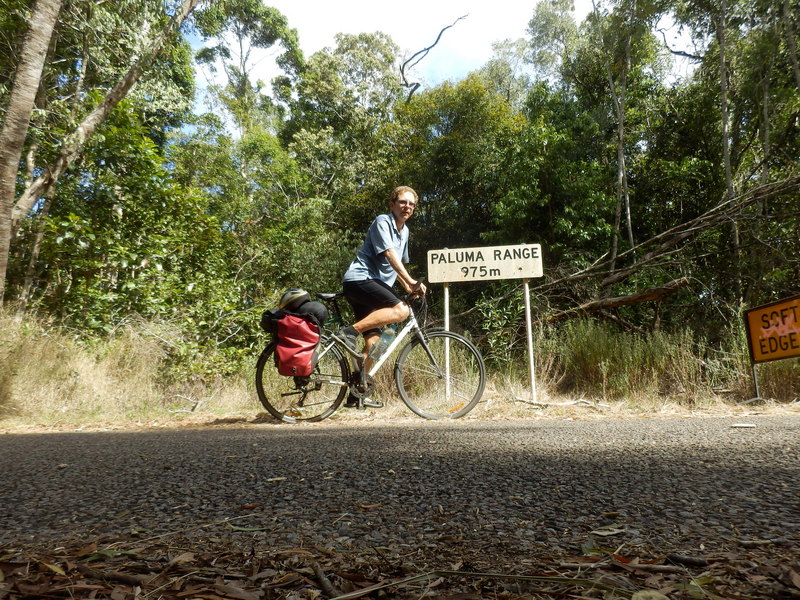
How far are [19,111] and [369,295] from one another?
16.3 feet

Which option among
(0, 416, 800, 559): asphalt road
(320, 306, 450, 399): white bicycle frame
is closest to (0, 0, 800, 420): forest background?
(320, 306, 450, 399): white bicycle frame

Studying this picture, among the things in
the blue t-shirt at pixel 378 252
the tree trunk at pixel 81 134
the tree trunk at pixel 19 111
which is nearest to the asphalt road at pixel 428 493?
the blue t-shirt at pixel 378 252

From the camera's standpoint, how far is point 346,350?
15.3 feet

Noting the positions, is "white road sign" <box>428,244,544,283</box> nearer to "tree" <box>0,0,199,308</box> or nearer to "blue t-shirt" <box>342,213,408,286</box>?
"blue t-shirt" <box>342,213,408,286</box>

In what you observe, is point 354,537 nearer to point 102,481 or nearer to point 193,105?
point 102,481

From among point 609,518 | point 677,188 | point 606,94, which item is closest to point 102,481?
point 609,518

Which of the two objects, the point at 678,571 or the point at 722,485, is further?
the point at 722,485

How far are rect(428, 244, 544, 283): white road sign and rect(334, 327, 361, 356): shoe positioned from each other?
1.60 meters

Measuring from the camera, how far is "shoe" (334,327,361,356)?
458 cm

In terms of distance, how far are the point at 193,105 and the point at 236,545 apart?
17138 millimetres

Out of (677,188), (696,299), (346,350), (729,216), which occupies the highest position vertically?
(677,188)

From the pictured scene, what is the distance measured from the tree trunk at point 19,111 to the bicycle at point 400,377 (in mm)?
3578

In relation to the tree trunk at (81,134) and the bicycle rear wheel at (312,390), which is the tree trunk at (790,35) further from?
the tree trunk at (81,134)

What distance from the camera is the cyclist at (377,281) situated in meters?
4.54
